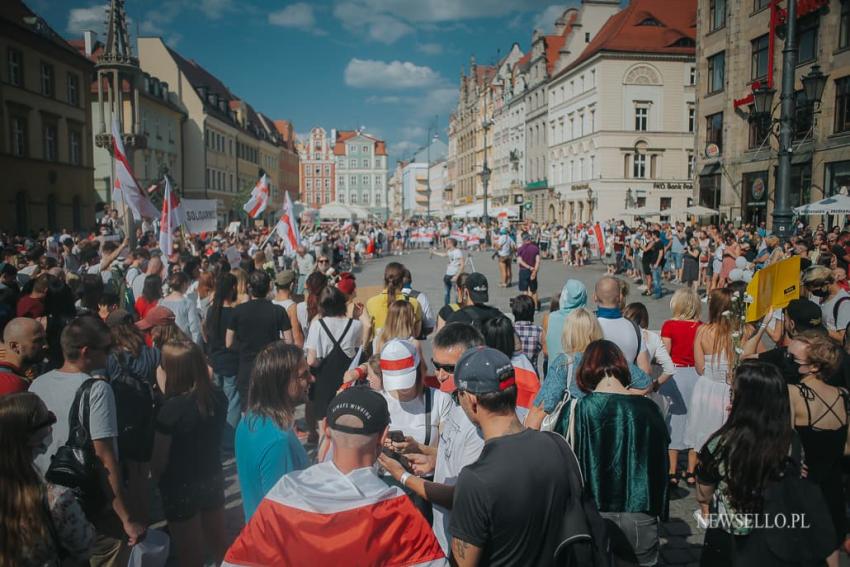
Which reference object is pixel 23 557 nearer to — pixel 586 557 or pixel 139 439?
pixel 139 439

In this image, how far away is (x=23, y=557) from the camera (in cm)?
250

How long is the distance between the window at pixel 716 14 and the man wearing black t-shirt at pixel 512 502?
112 feet

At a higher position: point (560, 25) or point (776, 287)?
point (560, 25)

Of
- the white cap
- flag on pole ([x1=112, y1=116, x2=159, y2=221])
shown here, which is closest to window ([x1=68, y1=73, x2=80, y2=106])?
flag on pole ([x1=112, y1=116, x2=159, y2=221])

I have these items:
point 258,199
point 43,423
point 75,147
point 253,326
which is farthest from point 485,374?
point 75,147

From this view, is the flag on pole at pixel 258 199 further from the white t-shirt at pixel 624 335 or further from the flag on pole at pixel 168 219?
the white t-shirt at pixel 624 335

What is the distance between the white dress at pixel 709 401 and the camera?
17.9 ft

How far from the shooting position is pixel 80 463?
3.23 meters

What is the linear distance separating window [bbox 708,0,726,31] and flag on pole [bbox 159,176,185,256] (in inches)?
1108

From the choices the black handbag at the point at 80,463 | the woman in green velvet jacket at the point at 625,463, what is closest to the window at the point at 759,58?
the woman in green velvet jacket at the point at 625,463

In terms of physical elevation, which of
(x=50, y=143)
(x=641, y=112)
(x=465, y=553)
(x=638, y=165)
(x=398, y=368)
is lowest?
(x=465, y=553)

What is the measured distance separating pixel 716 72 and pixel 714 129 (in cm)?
272

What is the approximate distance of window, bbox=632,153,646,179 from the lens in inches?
1918

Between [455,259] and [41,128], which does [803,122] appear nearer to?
[455,259]
